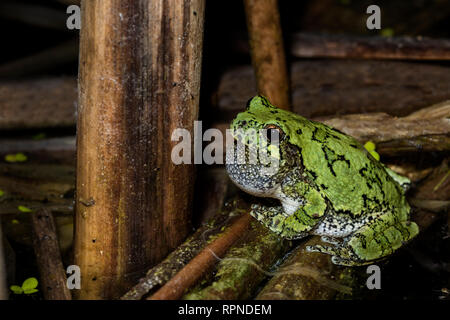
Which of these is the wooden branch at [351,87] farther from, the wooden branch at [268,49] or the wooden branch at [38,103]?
the wooden branch at [38,103]

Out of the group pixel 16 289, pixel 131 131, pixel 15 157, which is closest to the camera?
pixel 131 131

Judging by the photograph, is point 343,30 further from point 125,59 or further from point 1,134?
point 125,59

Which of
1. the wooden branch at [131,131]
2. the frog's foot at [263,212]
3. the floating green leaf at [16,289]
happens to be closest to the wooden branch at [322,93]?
the frog's foot at [263,212]

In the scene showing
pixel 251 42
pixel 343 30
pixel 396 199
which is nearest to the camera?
pixel 396 199

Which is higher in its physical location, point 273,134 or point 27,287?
point 273,134

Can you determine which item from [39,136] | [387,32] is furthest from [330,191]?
[387,32]

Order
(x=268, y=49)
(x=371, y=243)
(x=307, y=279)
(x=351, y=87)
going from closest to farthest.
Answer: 1. (x=307, y=279)
2. (x=371, y=243)
3. (x=268, y=49)
4. (x=351, y=87)

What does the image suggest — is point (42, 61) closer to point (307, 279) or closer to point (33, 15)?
point (33, 15)

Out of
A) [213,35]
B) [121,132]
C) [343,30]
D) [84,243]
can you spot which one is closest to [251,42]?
[213,35]
